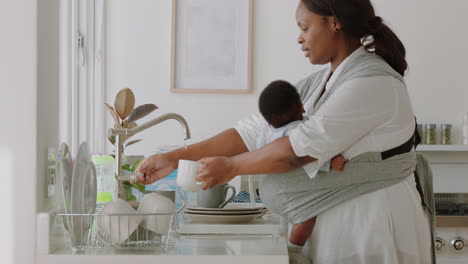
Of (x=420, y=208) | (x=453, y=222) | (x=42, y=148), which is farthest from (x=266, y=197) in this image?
(x=453, y=222)

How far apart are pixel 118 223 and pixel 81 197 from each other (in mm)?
110

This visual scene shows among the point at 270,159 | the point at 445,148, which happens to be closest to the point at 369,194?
the point at 270,159

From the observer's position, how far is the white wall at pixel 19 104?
1.38 metres

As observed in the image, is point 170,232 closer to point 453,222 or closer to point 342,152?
point 342,152

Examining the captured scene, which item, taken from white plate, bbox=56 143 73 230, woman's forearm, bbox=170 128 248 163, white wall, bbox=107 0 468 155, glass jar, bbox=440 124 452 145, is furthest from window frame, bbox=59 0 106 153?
glass jar, bbox=440 124 452 145

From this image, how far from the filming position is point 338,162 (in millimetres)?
1574

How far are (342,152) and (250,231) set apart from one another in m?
0.29

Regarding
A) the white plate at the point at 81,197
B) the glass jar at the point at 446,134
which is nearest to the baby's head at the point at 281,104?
the white plate at the point at 81,197

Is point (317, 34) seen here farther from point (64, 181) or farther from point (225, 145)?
point (64, 181)

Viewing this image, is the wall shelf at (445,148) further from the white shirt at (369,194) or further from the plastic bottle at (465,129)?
the white shirt at (369,194)

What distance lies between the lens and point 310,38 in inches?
66.6

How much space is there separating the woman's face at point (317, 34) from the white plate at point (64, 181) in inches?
25.9

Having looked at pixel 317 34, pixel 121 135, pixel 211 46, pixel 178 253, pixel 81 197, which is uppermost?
pixel 211 46

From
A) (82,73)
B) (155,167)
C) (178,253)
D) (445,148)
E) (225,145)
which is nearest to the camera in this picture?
(178,253)
